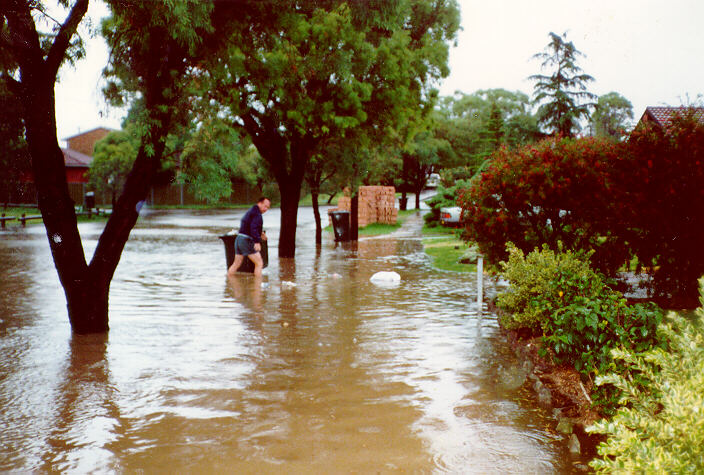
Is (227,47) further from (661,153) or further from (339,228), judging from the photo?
(339,228)

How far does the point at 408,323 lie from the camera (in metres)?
9.62

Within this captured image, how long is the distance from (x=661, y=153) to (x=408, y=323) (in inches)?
156

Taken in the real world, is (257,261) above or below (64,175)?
below

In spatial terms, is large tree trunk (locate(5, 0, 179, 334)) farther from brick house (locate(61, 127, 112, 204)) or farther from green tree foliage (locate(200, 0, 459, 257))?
brick house (locate(61, 127, 112, 204))

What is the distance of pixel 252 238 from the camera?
46.7ft

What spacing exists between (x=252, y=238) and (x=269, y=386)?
787 cm

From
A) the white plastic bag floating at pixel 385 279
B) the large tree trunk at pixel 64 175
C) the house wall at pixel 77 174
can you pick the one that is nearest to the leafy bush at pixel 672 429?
the large tree trunk at pixel 64 175

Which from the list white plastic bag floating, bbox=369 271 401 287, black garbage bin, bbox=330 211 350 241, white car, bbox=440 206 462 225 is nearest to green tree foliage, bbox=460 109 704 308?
white plastic bag floating, bbox=369 271 401 287

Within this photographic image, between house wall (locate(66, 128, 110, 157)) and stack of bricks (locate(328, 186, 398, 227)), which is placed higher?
house wall (locate(66, 128, 110, 157))

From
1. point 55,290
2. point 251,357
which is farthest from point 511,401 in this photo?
point 55,290

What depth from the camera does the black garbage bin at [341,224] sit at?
2342 cm

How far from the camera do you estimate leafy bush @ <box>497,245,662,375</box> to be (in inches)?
222

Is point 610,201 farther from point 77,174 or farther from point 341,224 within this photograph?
point 77,174

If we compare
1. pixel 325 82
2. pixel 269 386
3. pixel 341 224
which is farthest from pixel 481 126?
pixel 269 386
